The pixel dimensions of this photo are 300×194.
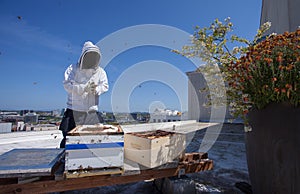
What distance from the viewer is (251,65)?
1.19 m

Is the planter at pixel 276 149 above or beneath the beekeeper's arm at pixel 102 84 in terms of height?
beneath

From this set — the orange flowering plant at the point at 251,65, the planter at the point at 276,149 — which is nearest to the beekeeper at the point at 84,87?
the orange flowering plant at the point at 251,65

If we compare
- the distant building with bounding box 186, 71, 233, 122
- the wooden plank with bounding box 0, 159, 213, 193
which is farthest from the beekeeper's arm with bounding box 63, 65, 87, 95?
the distant building with bounding box 186, 71, 233, 122

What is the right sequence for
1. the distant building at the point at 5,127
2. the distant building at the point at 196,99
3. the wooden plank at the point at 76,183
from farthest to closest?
the distant building at the point at 196,99
the distant building at the point at 5,127
the wooden plank at the point at 76,183

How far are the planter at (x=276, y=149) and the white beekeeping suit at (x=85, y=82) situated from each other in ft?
4.78

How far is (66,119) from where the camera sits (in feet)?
6.44

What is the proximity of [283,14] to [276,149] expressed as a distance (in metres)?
3.57

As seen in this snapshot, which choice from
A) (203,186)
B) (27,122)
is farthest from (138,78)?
(27,122)

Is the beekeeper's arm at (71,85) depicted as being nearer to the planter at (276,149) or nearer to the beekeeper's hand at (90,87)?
the beekeeper's hand at (90,87)

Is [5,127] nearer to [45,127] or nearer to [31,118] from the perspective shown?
[45,127]

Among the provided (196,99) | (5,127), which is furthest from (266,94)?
(196,99)

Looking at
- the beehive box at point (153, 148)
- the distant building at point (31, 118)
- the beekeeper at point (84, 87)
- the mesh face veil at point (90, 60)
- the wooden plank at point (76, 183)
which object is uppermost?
the mesh face veil at point (90, 60)

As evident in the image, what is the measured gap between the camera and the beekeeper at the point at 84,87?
5.96 feet

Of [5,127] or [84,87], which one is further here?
[5,127]
